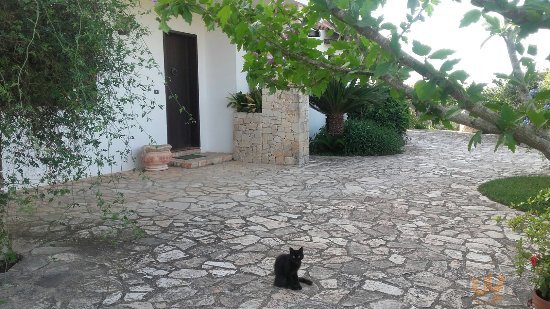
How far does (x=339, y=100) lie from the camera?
11.1 m

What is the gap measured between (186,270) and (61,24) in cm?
221

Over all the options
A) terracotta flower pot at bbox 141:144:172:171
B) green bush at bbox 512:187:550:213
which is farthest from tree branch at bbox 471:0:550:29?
terracotta flower pot at bbox 141:144:172:171

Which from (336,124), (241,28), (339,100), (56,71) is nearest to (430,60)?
(241,28)

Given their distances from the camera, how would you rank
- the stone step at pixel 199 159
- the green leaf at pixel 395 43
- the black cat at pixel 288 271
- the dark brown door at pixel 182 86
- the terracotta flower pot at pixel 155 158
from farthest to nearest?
the dark brown door at pixel 182 86
the stone step at pixel 199 159
the terracotta flower pot at pixel 155 158
the black cat at pixel 288 271
the green leaf at pixel 395 43

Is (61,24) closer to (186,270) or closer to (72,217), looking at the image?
(186,270)

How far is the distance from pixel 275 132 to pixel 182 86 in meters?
2.46

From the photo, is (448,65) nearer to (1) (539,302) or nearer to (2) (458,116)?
(2) (458,116)

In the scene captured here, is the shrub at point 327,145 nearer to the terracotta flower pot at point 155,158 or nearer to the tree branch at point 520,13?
the terracotta flower pot at point 155,158

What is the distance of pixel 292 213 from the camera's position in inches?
221

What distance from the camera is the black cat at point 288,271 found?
11.2 feet

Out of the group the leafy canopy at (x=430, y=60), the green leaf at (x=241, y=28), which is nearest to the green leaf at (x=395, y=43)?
the leafy canopy at (x=430, y=60)

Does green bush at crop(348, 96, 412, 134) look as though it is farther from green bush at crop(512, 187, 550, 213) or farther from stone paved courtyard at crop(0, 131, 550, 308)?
green bush at crop(512, 187, 550, 213)

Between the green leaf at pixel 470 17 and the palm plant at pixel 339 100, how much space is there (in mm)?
9708

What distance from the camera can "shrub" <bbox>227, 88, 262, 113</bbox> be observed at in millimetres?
9891
